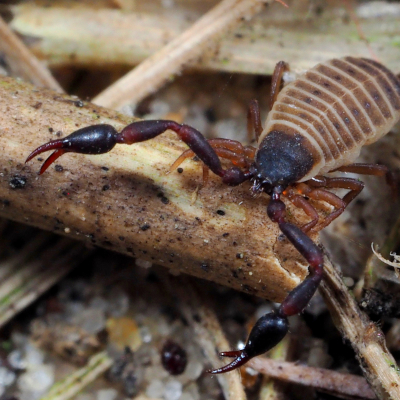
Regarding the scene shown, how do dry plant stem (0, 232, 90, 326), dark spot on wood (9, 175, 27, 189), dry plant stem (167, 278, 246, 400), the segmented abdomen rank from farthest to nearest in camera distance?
dry plant stem (0, 232, 90, 326) → the segmented abdomen → dry plant stem (167, 278, 246, 400) → dark spot on wood (9, 175, 27, 189)

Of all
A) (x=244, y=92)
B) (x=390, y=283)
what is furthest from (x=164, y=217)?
(x=244, y=92)

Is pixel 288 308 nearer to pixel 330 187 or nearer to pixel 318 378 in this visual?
pixel 318 378

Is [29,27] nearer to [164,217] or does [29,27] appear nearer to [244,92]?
[244,92]

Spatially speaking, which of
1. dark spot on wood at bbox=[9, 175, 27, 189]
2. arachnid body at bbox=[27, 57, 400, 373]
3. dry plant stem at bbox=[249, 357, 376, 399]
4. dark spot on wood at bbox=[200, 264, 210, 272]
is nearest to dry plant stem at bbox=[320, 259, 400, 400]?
dry plant stem at bbox=[249, 357, 376, 399]

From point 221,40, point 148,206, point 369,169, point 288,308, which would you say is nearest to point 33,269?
point 148,206

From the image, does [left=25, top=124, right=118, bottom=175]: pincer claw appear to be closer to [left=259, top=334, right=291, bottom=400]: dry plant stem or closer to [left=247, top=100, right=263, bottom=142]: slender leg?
Result: [left=247, top=100, right=263, bottom=142]: slender leg

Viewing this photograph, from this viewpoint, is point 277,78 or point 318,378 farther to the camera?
point 277,78
